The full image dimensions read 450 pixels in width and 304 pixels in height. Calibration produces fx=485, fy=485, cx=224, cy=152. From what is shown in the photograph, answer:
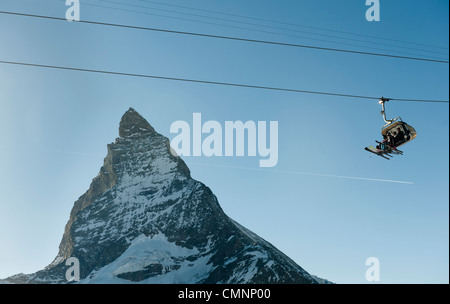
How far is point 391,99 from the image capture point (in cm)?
2552
